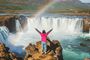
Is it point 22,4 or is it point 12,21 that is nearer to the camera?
point 12,21

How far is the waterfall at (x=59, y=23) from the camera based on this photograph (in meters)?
12.0

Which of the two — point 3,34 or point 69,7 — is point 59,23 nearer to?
point 69,7

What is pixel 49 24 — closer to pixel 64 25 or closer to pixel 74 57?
pixel 64 25

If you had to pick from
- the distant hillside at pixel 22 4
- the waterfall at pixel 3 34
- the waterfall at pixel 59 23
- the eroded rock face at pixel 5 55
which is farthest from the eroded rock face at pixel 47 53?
the distant hillside at pixel 22 4

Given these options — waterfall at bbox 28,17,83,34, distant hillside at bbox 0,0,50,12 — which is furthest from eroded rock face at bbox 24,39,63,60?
distant hillside at bbox 0,0,50,12

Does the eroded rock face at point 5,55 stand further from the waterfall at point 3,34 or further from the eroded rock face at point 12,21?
the eroded rock face at point 12,21

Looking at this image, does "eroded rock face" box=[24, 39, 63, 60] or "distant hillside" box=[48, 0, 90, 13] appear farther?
"distant hillside" box=[48, 0, 90, 13]

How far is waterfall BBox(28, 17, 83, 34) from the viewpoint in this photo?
39.4ft

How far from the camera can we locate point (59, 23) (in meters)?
12.3

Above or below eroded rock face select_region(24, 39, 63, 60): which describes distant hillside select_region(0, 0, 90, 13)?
above

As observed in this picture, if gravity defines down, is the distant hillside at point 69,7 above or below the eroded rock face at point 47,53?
above

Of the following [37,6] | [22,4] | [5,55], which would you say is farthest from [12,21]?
[5,55]

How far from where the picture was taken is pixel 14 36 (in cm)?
1110

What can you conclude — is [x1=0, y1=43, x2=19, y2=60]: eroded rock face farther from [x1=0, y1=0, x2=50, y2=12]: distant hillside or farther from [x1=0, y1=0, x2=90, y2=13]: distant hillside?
[x1=0, y1=0, x2=50, y2=12]: distant hillside
